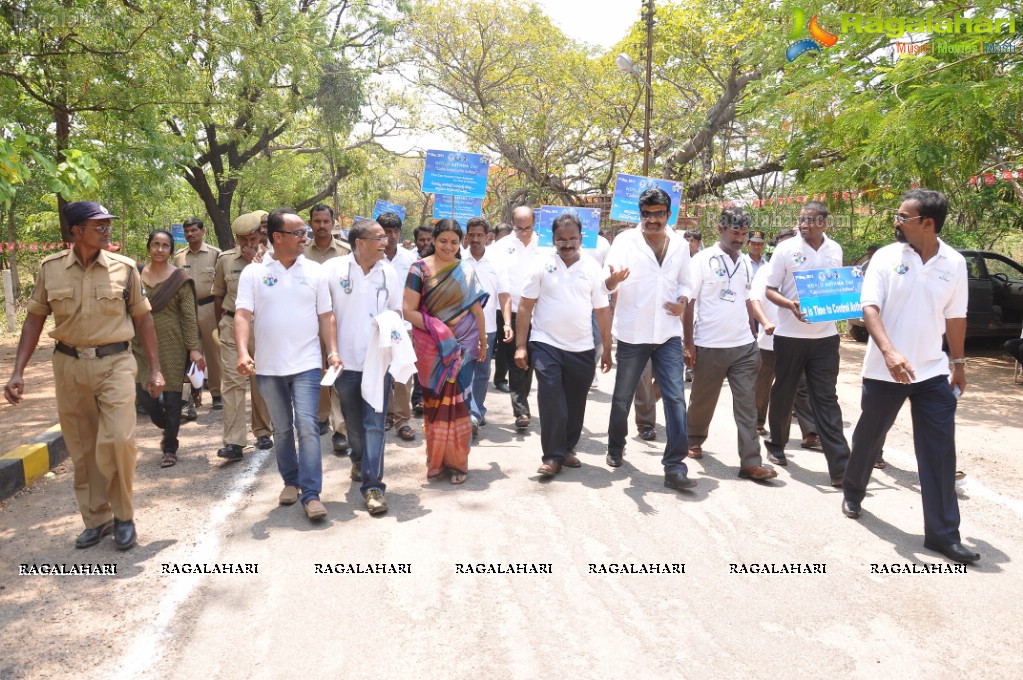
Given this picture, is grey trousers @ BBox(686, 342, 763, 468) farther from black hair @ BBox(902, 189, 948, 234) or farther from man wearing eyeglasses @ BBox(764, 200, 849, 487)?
black hair @ BBox(902, 189, 948, 234)

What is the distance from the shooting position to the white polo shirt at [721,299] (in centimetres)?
576

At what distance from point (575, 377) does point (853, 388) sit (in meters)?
5.39

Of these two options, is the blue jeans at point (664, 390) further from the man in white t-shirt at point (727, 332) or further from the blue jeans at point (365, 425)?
the blue jeans at point (365, 425)

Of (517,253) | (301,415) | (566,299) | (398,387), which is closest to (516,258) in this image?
(517,253)

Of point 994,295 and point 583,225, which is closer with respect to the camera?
point 583,225

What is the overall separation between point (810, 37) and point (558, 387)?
24.4ft

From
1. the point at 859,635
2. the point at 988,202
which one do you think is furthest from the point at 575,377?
the point at 988,202

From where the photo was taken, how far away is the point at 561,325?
5.60 metres

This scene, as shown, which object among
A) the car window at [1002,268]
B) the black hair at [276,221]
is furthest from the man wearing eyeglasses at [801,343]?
the car window at [1002,268]

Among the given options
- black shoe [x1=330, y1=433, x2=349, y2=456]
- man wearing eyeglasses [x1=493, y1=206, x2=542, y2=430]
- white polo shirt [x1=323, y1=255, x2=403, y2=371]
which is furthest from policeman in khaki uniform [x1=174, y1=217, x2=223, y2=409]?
man wearing eyeglasses [x1=493, y1=206, x2=542, y2=430]

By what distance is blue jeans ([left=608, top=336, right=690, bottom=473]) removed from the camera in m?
5.32

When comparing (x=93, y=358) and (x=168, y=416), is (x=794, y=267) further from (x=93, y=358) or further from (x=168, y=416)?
(x=168, y=416)

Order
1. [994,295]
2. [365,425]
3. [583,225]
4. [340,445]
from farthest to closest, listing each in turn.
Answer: [994,295] < [583,225] < [340,445] < [365,425]

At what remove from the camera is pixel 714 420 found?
25.3 feet
